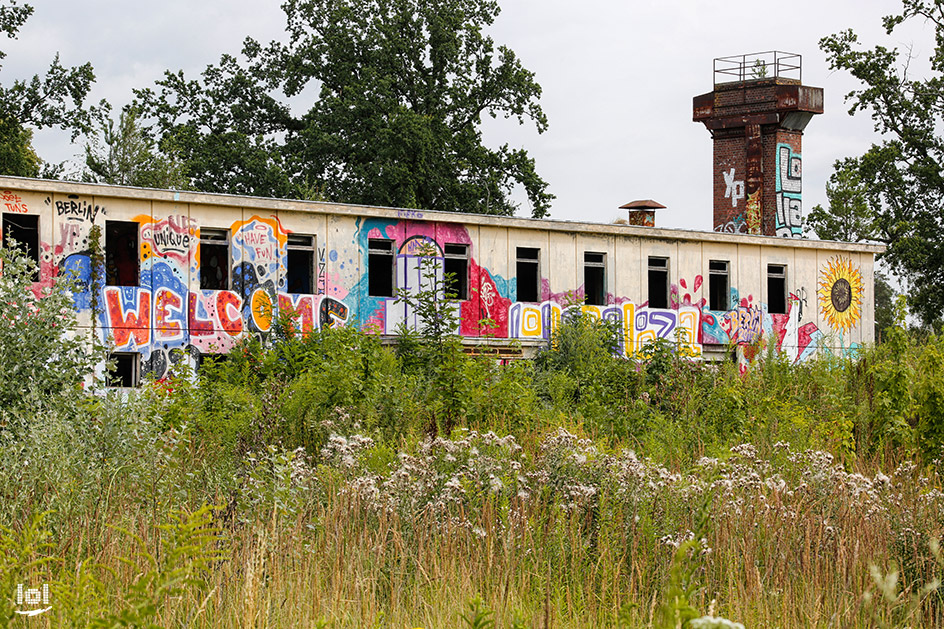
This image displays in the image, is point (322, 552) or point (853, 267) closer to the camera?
point (322, 552)

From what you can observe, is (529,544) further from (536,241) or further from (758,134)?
(758,134)

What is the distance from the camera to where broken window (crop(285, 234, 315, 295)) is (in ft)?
59.6

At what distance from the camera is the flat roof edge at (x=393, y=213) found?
53.7 ft

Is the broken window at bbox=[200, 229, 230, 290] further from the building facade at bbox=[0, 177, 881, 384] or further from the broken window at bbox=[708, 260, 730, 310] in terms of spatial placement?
the broken window at bbox=[708, 260, 730, 310]

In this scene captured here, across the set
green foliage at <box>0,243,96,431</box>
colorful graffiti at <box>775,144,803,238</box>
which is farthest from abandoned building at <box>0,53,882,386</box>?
colorful graffiti at <box>775,144,803,238</box>

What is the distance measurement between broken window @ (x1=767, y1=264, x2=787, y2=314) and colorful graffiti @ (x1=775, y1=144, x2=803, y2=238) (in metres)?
13.8

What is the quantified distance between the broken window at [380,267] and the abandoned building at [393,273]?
0.06 metres

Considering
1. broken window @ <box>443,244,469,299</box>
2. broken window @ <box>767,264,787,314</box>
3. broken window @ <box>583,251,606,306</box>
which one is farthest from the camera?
broken window @ <box>767,264,787,314</box>

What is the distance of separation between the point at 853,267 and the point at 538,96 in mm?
14188

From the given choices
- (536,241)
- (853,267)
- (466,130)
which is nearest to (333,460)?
(536,241)

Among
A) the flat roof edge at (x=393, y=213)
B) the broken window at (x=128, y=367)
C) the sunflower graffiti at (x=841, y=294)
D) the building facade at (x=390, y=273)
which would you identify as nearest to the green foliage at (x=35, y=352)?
the building facade at (x=390, y=273)

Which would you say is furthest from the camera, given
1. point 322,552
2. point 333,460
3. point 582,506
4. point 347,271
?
point 347,271

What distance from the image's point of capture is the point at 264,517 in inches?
222

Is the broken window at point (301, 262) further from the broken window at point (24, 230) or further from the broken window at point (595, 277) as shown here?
the broken window at point (595, 277)
